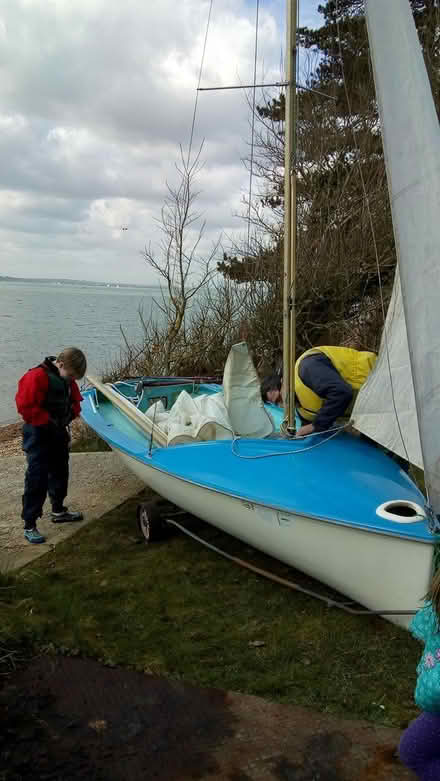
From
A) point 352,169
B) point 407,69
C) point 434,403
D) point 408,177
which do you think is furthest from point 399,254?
point 352,169

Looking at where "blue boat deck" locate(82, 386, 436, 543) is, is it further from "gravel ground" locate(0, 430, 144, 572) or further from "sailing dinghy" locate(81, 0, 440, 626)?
"gravel ground" locate(0, 430, 144, 572)

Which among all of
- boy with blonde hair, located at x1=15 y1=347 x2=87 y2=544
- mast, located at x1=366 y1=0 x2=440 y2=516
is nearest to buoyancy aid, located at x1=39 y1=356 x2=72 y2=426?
boy with blonde hair, located at x1=15 y1=347 x2=87 y2=544

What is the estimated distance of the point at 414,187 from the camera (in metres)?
2.81

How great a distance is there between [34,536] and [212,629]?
1.99 m

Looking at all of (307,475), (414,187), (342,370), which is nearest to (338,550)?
(307,475)

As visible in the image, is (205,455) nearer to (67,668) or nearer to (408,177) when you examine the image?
(67,668)

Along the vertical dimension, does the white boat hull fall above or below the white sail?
below

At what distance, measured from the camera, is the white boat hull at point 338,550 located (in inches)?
127

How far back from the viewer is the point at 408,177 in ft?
9.30

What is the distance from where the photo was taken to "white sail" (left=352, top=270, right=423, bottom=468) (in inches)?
145

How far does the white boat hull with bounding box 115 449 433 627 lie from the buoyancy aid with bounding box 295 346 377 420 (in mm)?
1156

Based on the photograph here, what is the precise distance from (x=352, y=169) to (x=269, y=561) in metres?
8.50

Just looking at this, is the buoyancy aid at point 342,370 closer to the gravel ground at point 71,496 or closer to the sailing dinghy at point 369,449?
the sailing dinghy at point 369,449

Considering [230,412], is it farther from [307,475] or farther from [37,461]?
[37,461]
